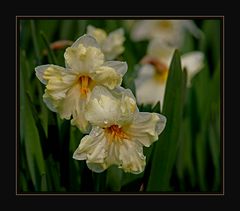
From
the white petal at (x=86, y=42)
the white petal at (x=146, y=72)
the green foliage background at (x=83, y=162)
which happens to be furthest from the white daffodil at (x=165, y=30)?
the white petal at (x=86, y=42)

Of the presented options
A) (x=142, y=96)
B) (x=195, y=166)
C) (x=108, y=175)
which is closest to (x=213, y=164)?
(x=195, y=166)

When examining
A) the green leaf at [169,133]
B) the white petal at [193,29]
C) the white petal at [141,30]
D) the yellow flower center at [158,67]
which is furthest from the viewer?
the white petal at [141,30]

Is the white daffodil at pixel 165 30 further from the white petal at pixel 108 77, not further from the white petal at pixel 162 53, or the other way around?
the white petal at pixel 108 77

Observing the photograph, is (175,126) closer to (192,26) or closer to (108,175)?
(108,175)

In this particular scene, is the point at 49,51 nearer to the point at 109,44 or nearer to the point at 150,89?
the point at 109,44

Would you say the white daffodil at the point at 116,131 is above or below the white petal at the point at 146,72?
below

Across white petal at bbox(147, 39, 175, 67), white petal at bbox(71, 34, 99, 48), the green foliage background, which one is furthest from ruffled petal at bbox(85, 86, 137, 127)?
white petal at bbox(147, 39, 175, 67)

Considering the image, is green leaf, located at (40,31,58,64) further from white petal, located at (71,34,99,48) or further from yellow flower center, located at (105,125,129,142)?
yellow flower center, located at (105,125,129,142)
